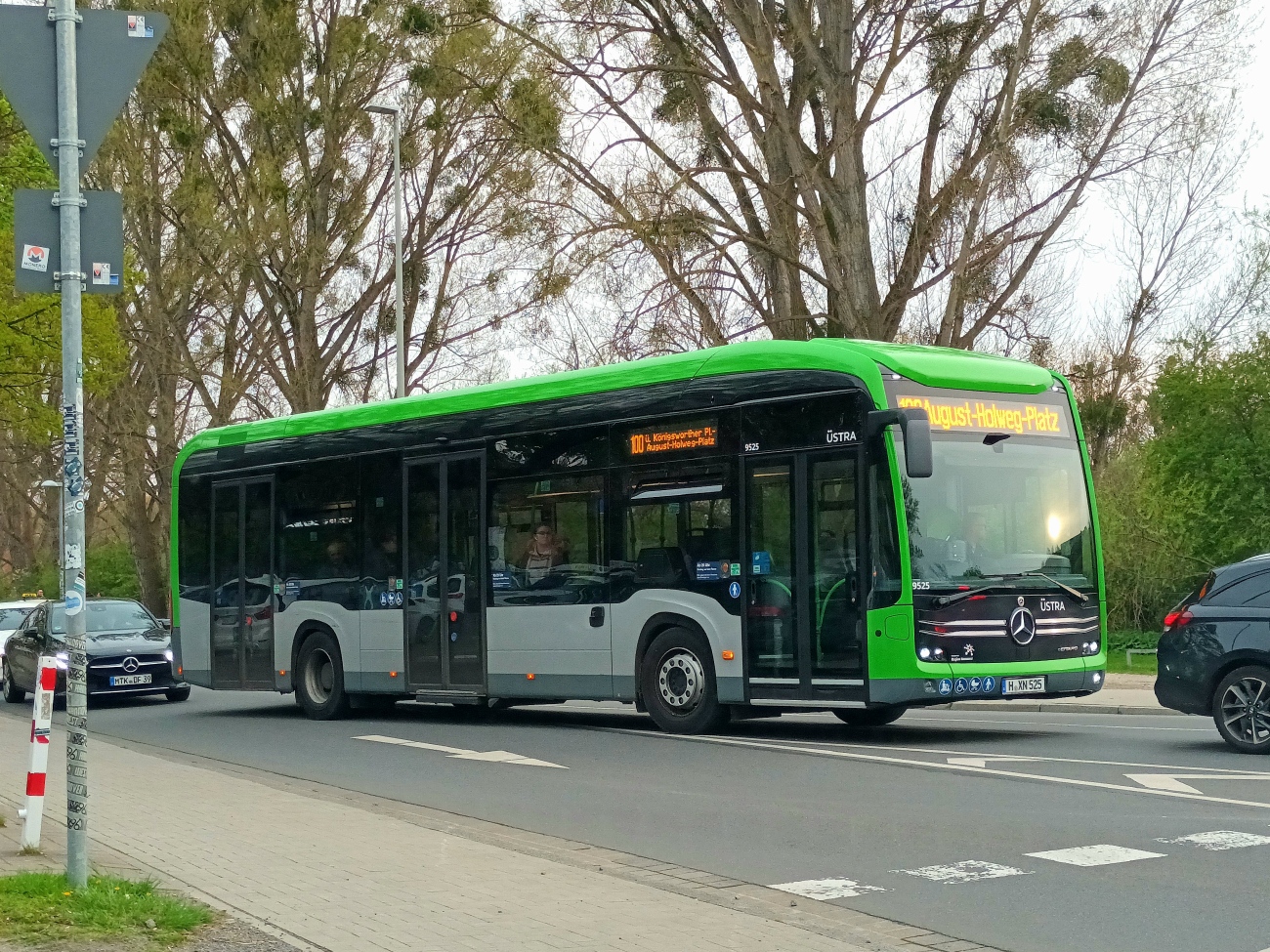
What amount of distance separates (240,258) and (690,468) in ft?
71.2

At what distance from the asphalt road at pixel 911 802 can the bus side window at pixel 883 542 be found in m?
1.32

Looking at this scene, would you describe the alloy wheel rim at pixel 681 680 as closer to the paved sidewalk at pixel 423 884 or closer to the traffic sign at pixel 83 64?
the paved sidewalk at pixel 423 884

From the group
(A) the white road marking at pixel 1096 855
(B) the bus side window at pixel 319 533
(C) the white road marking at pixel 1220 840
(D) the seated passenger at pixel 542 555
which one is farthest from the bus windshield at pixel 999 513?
(B) the bus side window at pixel 319 533

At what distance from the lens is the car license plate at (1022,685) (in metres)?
14.2

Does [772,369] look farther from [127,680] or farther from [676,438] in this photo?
[127,680]

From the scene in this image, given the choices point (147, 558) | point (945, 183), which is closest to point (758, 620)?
point (945, 183)

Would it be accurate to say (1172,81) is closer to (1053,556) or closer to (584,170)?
(584,170)

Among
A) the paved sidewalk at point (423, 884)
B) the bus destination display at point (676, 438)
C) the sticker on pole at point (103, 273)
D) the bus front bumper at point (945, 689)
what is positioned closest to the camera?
the paved sidewalk at point (423, 884)

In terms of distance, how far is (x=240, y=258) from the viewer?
34.9m

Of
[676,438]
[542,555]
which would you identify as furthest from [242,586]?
[676,438]

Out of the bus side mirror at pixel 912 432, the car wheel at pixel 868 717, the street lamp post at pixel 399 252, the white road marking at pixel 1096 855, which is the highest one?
the street lamp post at pixel 399 252

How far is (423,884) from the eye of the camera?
8.09 m

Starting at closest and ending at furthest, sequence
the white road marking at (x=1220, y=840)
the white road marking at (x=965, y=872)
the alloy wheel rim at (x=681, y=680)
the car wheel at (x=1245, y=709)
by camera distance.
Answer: the white road marking at (x=965, y=872)
the white road marking at (x=1220, y=840)
the car wheel at (x=1245, y=709)
the alloy wheel rim at (x=681, y=680)

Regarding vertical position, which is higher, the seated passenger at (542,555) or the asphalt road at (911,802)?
the seated passenger at (542,555)
